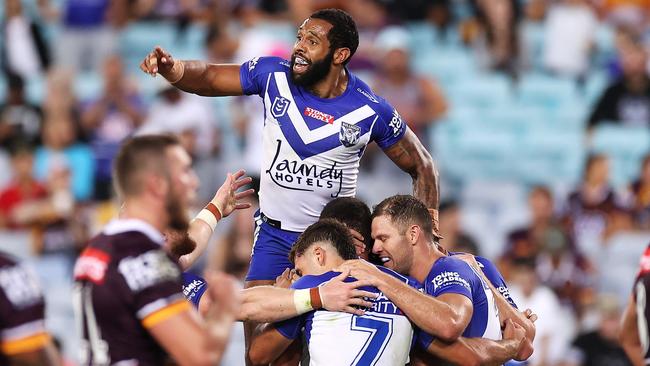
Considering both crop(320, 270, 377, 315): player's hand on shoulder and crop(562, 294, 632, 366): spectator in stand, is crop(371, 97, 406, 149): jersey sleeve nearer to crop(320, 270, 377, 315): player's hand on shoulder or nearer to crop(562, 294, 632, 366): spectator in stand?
crop(320, 270, 377, 315): player's hand on shoulder

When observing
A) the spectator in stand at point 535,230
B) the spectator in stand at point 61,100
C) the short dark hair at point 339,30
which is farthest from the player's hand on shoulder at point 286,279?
the spectator in stand at point 61,100

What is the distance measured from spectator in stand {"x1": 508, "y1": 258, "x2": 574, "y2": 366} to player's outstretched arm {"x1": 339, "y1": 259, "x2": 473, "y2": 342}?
235 inches

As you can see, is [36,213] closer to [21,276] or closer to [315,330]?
[315,330]

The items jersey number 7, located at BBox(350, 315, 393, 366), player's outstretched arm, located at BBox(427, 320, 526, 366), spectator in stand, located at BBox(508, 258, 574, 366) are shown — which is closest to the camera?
jersey number 7, located at BBox(350, 315, 393, 366)

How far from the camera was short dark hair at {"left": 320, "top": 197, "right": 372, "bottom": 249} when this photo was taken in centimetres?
798

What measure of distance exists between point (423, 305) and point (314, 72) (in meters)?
1.82

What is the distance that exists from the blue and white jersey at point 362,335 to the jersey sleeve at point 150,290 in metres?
1.64

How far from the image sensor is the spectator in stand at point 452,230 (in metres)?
12.7

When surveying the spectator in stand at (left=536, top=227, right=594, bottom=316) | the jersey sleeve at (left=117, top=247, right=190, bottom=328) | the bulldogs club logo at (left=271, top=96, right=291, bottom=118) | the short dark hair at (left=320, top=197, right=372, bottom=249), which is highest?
the bulldogs club logo at (left=271, top=96, right=291, bottom=118)

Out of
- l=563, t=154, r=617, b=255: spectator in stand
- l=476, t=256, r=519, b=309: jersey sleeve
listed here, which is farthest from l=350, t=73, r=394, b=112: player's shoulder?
l=563, t=154, r=617, b=255: spectator in stand

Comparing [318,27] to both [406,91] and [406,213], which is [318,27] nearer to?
[406,213]

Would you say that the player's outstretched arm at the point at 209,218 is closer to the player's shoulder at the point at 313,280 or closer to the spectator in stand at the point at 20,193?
the player's shoulder at the point at 313,280

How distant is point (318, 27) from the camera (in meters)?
8.19

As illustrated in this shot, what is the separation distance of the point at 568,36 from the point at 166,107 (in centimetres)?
608
